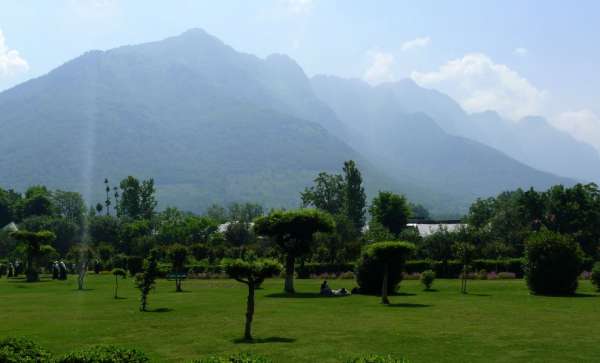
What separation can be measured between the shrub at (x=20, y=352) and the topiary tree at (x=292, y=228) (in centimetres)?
3820

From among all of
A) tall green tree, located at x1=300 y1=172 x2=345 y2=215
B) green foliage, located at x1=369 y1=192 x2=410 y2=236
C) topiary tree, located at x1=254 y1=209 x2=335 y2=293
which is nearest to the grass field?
topiary tree, located at x1=254 y1=209 x2=335 y2=293

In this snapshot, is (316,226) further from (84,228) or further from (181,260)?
(84,228)

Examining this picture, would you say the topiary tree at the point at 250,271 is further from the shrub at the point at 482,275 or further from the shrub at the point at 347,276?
the shrub at the point at 347,276

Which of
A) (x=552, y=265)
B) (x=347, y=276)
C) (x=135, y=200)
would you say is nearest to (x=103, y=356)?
(x=552, y=265)

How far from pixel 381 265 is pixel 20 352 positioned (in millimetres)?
36388

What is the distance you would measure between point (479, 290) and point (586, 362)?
29044mm

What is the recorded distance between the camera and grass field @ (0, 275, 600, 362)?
22.8 metres

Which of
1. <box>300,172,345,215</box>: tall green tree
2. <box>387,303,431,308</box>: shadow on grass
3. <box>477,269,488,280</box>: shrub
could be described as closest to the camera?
<box>387,303,431,308</box>: shadow on grass

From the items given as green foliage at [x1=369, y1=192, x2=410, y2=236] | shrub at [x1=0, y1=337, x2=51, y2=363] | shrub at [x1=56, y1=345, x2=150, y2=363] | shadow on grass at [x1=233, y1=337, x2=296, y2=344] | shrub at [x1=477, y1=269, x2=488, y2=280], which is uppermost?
green foliage at [x1=369, y1=192, x2=410, y2=236]

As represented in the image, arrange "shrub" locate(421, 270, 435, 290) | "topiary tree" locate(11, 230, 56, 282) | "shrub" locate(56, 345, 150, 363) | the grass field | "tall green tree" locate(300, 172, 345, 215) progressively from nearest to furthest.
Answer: "shrub" locate(56, 345, 150, 363) < the grass field < "shrub" locate(421, 270, 435, 290) < "topiary tree" locate(11, 230, 56, 282) < "tall green tree" locate(300, 172, 345, 215)

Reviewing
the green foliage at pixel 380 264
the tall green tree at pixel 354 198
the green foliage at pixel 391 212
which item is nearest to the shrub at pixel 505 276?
the green foliage at pixel 380 264

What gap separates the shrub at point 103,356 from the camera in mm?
12758

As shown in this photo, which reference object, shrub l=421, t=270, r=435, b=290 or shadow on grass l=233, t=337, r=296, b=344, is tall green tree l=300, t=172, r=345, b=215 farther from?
shadow on grass l=233, t=337, r=296, b=344

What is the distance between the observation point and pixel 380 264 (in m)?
48.0
